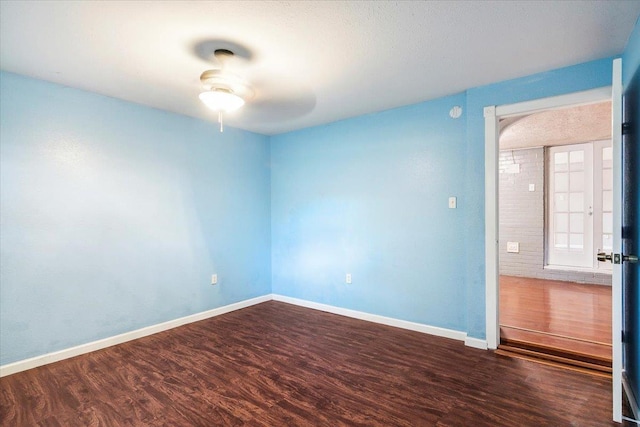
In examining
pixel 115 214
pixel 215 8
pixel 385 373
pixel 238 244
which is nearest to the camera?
pixel 215 8

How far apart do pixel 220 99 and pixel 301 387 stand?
2.24 metres

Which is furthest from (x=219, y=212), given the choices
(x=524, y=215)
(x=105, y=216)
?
(x=524, y=215)

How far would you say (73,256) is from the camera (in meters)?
2.97

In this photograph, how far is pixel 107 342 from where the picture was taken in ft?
10.4

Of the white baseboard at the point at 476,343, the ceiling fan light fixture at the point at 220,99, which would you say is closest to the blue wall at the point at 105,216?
the ceiling fan light fixture at the point at 220,99

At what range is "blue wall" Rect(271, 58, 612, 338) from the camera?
3053 millimetres

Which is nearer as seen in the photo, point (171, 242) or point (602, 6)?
point (602, 6)

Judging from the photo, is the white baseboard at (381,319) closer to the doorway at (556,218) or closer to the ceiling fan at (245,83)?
the doorway at (556,218)

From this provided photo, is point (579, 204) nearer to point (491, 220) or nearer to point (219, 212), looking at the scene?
point (491, 220)

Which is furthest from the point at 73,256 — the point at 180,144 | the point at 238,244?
the point at 238,244

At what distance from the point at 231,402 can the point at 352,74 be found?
2.65m

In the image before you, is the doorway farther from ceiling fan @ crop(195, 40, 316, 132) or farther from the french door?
ceiling fan @ crop(195, 40, 316, 132)

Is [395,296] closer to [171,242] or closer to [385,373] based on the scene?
[385,373]

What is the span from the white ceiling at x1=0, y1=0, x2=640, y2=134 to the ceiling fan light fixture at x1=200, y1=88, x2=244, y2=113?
241 mm
